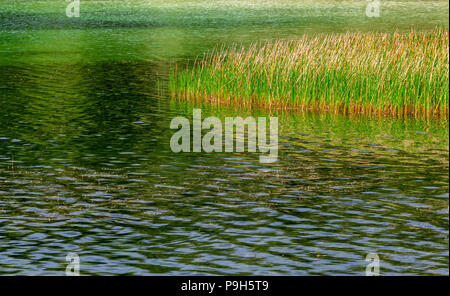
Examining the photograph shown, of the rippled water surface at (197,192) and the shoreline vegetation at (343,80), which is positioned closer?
the rippled water surface at (197,192)

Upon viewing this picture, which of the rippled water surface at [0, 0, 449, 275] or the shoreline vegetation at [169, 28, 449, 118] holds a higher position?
the shoreline vegetation at [169, 28, 449, 118]

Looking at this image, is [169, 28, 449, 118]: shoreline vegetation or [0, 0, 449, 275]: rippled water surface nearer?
[0, 0, 449, 275]: rippled water surface

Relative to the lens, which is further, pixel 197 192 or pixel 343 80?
pixel 343 80

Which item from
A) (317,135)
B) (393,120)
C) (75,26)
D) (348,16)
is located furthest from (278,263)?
(348,16)

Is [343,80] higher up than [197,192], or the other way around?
[343,80]

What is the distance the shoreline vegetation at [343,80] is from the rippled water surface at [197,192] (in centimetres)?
97

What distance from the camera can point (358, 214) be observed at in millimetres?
17266

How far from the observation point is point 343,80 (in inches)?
1157

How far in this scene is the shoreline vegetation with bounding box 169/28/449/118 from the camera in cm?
2869

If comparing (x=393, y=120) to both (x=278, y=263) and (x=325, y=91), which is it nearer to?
(x=325, y=91)

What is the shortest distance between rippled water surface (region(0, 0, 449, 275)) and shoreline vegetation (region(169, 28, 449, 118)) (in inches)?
38.4

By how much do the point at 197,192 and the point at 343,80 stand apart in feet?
38.8

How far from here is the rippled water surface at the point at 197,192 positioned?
47.8 ft
